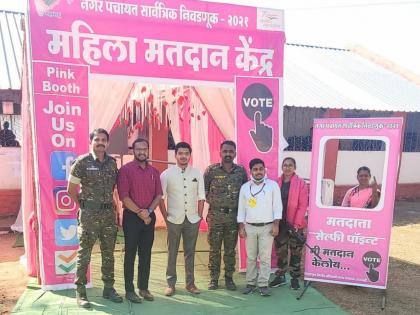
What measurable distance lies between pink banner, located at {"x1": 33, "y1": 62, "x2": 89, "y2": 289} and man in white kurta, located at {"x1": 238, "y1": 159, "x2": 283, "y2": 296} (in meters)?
1.74

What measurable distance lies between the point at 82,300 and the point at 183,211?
1.28 metres

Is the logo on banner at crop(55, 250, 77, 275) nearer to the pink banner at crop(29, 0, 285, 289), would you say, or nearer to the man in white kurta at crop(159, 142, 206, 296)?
the pink banner at crop(29, 0, 285, 289)

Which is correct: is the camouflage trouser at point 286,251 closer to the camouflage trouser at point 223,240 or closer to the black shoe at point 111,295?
the camouflage trouser at point 223,240

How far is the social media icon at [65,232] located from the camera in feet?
13.2

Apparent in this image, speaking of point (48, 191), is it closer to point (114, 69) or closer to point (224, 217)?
point (114, 69)

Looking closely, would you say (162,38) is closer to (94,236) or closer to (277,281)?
(94,236)

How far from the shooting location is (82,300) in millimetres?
3771

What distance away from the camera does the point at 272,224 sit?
4117 millimetres

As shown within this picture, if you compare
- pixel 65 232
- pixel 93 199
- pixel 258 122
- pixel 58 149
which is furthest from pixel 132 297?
pixel 258 122

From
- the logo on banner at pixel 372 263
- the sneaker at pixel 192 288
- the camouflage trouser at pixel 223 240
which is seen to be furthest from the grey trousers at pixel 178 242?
the logo on banner at pixel 372 263

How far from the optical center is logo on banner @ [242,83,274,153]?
4738mm

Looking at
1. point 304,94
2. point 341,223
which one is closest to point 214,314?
point 341,223

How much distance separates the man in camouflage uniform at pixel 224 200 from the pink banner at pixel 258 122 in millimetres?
542

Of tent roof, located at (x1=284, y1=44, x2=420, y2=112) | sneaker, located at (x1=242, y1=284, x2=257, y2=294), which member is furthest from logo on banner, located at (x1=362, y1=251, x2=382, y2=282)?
tent roof, located at (x1=284, y1=44, x2=420, y2=112)
